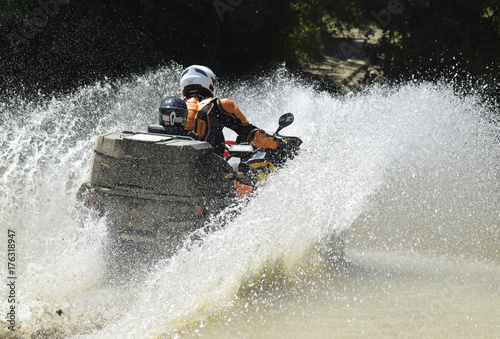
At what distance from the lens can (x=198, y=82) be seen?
7074 mm

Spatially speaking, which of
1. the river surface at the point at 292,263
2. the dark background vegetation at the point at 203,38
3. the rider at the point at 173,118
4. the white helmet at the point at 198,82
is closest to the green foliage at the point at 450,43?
the dark background vegetation at the point at 203,38

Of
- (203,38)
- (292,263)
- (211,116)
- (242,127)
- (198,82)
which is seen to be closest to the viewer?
(292,263)

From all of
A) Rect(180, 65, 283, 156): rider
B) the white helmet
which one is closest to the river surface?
Rect(180, 65, 283, 156): rider

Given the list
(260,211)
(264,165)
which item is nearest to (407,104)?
(264,165)

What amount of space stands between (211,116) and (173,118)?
63cm

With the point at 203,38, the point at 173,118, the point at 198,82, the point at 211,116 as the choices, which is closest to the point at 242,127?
the point at 211,116

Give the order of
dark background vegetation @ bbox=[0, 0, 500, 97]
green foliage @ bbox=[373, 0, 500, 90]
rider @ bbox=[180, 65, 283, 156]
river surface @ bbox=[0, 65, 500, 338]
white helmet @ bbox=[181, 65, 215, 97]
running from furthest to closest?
green foliage @ bbox=[373, 0, 500, 90]
dark background vegetation @ bbox=[0, 0, 500, 97]
white helmet @ bbox=[181, 65, 215, 97]
rider @ bbox=[180, 65, 283, 156]
river surface @ bbox=[0, 65, 500, 338]

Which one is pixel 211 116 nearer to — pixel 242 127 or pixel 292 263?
pixel 242 127

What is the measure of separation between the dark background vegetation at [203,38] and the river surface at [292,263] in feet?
20.4

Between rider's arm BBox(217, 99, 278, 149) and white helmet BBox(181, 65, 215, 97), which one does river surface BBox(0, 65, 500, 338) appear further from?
white helmet BBox(181, 65, 215, 97)

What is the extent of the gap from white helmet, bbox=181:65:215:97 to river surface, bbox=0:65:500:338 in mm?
1353

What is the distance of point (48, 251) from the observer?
618cm

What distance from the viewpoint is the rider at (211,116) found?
658 cm

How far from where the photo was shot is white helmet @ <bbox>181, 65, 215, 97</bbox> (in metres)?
7.08
